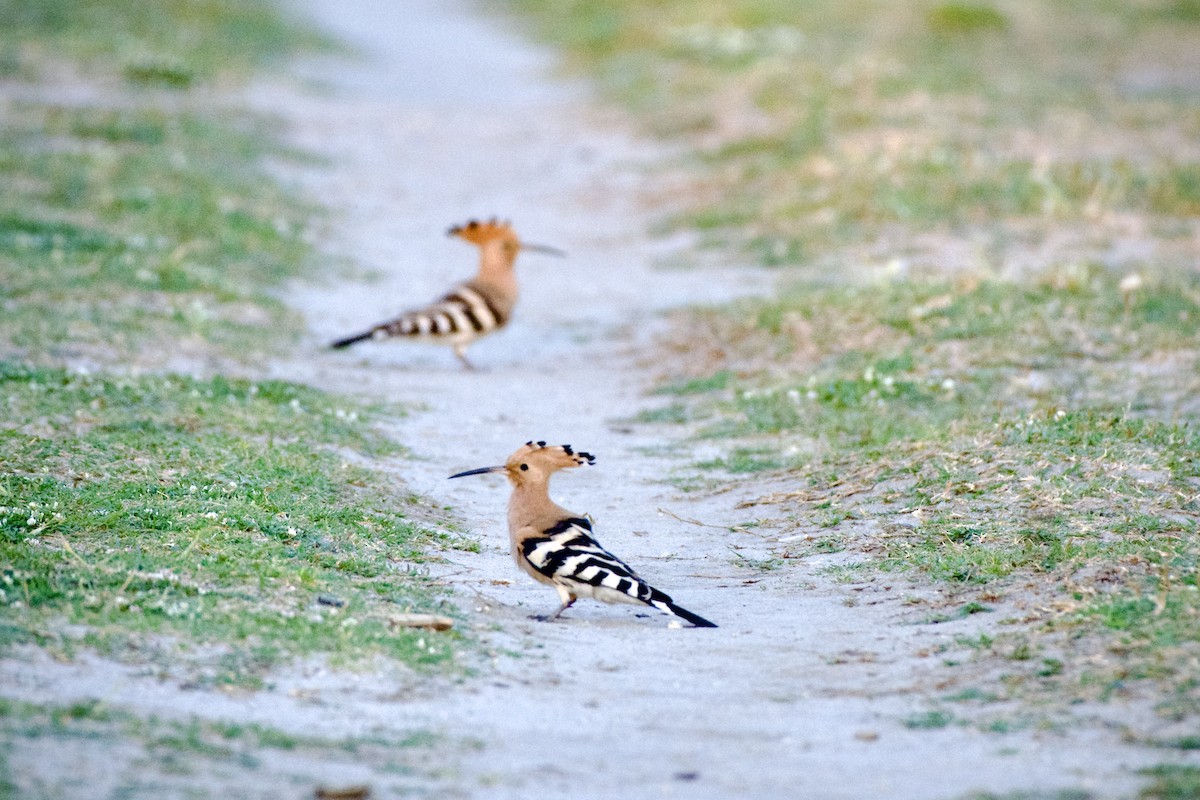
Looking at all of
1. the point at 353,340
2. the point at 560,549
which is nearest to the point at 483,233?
the point at 353,340

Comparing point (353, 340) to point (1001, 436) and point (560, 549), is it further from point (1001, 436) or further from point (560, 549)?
point (560, 549)

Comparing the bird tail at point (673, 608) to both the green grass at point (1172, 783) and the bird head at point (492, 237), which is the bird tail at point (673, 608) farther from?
the bird head at point (492, 237)

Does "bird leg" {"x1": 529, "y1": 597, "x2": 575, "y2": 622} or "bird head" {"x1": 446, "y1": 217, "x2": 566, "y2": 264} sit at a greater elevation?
"bird head" {"x1": 446, "y1": 217, "x2": 566, "y2": 264}

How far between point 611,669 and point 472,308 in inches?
196

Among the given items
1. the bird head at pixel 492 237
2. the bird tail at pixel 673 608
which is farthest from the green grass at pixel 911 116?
the bird tail at pixel 673 608

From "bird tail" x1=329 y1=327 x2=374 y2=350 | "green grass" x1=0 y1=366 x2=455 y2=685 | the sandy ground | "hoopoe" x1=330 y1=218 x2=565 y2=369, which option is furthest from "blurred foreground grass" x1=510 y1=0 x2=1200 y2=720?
"bird tail" x1=329 y1=327 x2=374 y2=350

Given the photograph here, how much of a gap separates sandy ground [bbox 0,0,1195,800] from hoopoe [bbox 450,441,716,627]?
157 millimetres

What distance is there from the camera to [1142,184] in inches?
496

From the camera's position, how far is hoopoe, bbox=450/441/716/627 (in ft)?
16.9

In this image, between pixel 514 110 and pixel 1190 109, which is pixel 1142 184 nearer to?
pixel 1190 109

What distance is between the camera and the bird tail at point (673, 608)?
201 inches

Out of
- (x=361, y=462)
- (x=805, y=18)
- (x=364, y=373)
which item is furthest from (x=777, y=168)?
(x=805, y=18)

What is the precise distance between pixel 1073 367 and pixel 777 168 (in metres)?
6.01

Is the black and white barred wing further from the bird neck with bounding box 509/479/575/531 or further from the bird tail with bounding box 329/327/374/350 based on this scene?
the bird tail with bounding box 329/327/374/350
